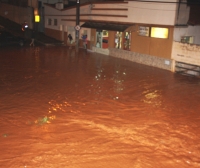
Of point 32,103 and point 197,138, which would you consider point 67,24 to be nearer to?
point 32,103

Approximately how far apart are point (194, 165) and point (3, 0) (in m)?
37.7

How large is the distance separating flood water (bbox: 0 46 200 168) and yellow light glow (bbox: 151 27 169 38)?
13.6ft

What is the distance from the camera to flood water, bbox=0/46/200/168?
685 centimetres

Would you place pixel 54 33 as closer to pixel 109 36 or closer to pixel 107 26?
pixel 109 36

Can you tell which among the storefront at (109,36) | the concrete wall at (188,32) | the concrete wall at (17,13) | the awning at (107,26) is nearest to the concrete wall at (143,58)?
the storefront at (109,36)

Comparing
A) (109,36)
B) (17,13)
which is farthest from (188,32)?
(17,13)

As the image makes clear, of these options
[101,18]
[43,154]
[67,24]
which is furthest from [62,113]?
[67,24]

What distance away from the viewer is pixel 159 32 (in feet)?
66.0

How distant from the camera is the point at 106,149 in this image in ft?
23.9

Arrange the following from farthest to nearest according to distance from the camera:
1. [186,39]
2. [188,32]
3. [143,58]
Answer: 1. [143,58]
2. [186,39]
3. [188,32]

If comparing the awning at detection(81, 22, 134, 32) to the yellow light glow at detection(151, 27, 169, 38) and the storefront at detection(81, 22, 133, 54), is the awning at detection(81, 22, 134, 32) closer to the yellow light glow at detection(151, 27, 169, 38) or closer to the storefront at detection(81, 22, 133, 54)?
the storefront at detection(81, 22, 133, 54)

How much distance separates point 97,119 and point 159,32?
1279 centimetres

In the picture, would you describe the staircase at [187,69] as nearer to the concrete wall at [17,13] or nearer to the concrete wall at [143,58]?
the concrete wall at [143,58]

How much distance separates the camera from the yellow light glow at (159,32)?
19.5 m
